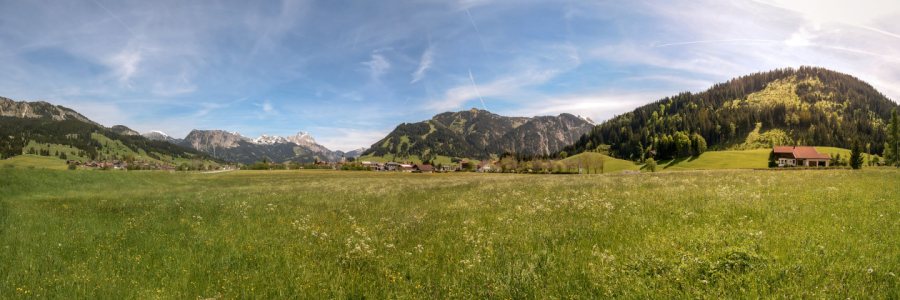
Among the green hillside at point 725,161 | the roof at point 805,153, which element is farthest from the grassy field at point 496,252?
the roof at point 805,153

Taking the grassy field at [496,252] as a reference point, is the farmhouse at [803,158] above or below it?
above

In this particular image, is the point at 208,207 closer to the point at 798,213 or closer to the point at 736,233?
the point at 736,233

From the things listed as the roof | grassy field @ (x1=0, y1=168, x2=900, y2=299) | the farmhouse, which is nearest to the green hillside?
the farmhouse

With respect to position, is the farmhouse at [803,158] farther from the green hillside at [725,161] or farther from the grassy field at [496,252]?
the grassy field at [496,252]

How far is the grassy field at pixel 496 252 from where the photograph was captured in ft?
19.2

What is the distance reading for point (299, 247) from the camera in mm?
9648

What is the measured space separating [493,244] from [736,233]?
6.27m

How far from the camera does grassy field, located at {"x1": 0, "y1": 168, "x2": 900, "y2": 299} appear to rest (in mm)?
5852

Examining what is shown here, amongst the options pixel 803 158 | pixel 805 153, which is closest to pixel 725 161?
pixel 803 158

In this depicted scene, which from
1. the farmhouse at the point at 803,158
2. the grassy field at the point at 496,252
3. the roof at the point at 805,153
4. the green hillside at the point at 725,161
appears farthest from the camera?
the green hillside at the point at 725,161

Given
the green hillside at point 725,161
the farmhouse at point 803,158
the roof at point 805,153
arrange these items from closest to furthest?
the farmhouse at point 803,158 → the roof at point 805,153 → the green hillside at point 725,161

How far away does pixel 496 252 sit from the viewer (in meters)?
8.27

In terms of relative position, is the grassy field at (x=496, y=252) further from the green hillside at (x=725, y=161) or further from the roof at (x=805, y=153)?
the roof at (x=805, y=153)

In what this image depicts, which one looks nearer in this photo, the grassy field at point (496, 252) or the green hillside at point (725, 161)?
the grassy field at point (496, 252)
